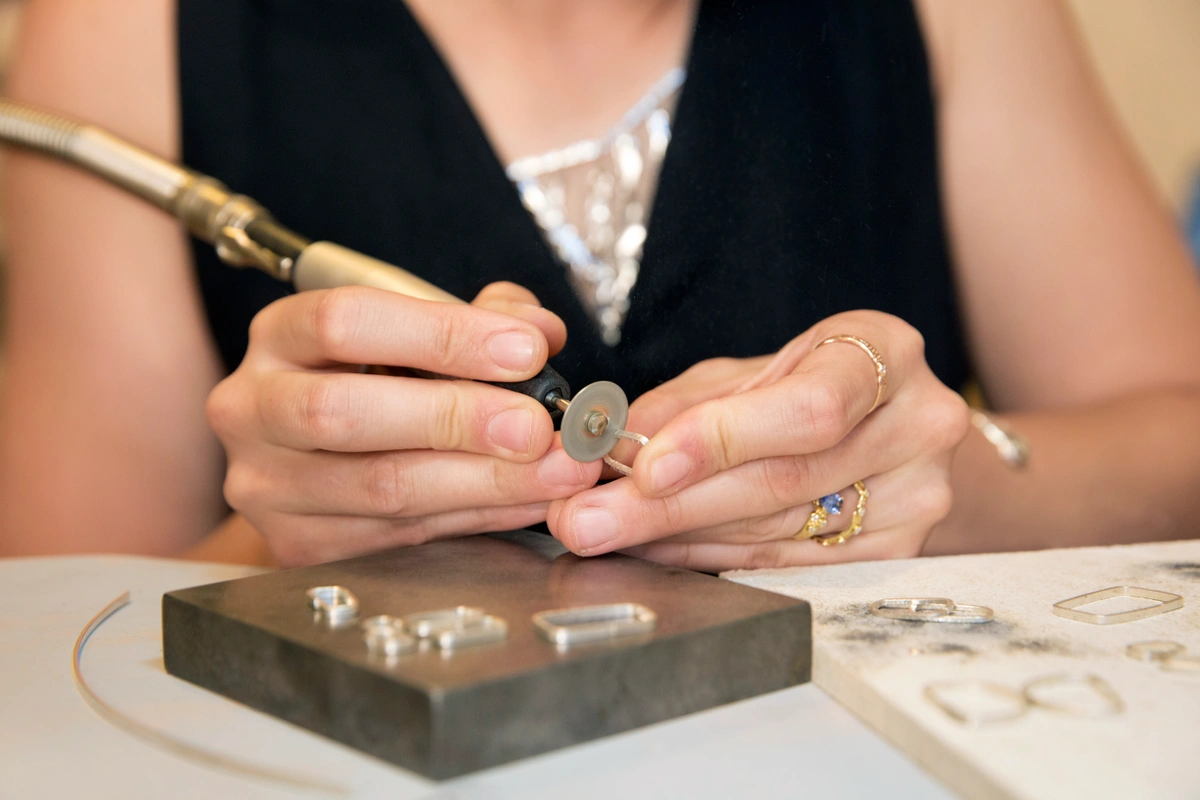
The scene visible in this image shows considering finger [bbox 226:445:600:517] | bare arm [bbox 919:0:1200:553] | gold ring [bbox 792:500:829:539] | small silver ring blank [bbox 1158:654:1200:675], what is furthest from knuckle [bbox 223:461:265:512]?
bare arm [bbox 919:0:1200:553]

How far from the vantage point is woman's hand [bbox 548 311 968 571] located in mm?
334

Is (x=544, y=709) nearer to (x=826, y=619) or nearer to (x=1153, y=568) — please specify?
(x=826, y=619)

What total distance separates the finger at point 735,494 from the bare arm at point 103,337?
1.24 feet

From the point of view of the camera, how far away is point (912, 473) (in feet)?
1.34

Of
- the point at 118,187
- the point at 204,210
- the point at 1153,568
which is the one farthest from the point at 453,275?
the point at 1153,568

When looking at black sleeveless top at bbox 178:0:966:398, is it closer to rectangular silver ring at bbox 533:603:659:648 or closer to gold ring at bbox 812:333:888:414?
gold ring at bbox 812:333:888:414

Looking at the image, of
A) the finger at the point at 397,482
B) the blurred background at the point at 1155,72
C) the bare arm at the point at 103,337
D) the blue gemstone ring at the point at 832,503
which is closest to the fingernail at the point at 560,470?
the finger at the point at 397,482

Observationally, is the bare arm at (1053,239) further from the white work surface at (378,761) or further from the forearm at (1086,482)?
the white work surface at (378,761)

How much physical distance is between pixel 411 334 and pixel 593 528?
91mm

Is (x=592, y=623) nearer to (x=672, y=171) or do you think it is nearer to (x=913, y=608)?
(x=913, y=608)

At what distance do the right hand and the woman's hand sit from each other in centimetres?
3

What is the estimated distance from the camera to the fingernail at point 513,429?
1.08ft

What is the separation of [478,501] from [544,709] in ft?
0.51

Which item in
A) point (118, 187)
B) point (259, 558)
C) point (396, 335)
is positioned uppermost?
point (118, 187)
